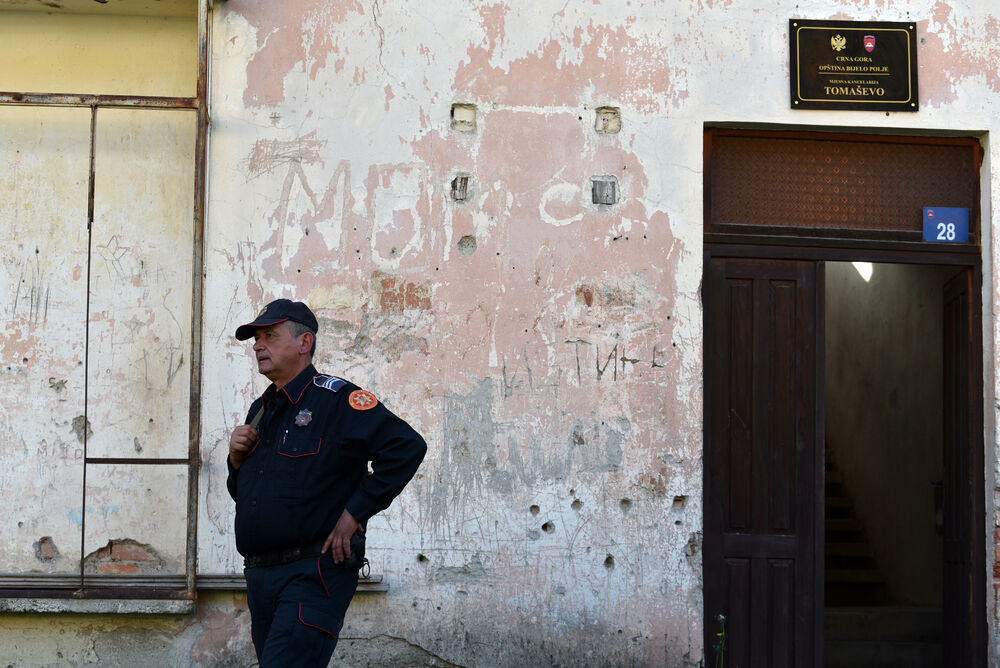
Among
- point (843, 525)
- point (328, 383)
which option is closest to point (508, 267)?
point (328, 383)

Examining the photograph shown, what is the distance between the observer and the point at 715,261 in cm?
636

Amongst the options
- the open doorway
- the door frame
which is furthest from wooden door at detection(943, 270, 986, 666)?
the open doorway

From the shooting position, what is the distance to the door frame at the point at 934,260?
6301mm

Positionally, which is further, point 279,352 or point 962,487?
point 962,487

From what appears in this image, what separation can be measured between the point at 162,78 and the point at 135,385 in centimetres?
178

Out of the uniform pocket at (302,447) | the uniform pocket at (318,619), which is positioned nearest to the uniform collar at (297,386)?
the uniform pocket at (302,447)

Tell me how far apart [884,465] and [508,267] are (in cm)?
476

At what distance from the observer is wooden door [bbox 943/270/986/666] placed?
6.32 metres

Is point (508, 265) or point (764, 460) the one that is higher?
point (508, 265)

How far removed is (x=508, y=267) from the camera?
20.3 feet

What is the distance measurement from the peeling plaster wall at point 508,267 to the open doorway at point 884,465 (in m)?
1.91

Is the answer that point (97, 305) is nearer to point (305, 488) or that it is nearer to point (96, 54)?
point (96, 54)

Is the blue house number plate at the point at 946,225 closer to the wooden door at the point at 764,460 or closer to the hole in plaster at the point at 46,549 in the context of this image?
the wooden door at the point at 764,460

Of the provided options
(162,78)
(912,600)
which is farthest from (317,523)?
(912,600)
